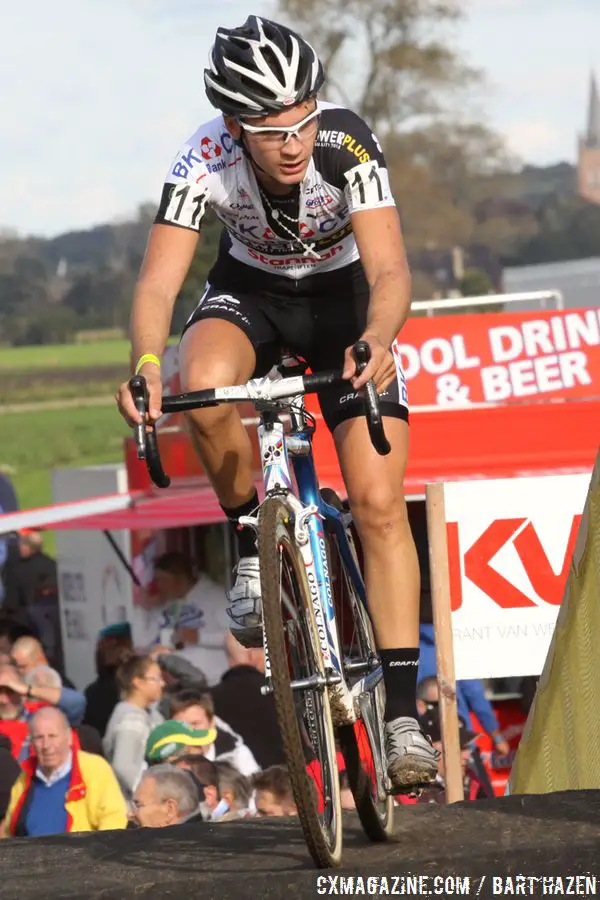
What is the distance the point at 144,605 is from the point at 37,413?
38.5 m

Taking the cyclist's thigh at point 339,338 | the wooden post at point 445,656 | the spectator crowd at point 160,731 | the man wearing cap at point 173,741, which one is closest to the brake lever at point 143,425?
the cyclist's thigh at point 339,338

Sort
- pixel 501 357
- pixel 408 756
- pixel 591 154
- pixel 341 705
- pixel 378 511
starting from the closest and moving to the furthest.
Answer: pixel 341 705
pixel 408 756
pixel 378 511
pixel 501 357
pixel 591 154

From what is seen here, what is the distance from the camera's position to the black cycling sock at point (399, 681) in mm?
5383

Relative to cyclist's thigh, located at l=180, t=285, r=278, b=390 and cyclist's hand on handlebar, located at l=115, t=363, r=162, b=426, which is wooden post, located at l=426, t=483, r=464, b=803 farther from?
cyclist's hand on handlebar, located at l=115, t=363, r=162, b=426

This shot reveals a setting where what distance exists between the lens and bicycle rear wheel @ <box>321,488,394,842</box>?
5188mm

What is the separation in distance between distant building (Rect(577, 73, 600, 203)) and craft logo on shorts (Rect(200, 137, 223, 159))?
→ 85820 millimetres

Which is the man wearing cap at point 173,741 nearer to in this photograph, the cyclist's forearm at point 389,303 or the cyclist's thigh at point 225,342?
the cyclist's thigh at point 225,342

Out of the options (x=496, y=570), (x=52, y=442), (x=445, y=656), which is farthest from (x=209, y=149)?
(x=52, y=442)

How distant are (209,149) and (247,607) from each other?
1501 mm

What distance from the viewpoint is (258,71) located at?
195 inches

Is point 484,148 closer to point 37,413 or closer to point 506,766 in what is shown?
point 37,413

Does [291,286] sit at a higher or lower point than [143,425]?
higher

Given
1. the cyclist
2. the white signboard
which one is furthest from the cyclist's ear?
the white signboard

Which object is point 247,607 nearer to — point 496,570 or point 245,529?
point 245,529
